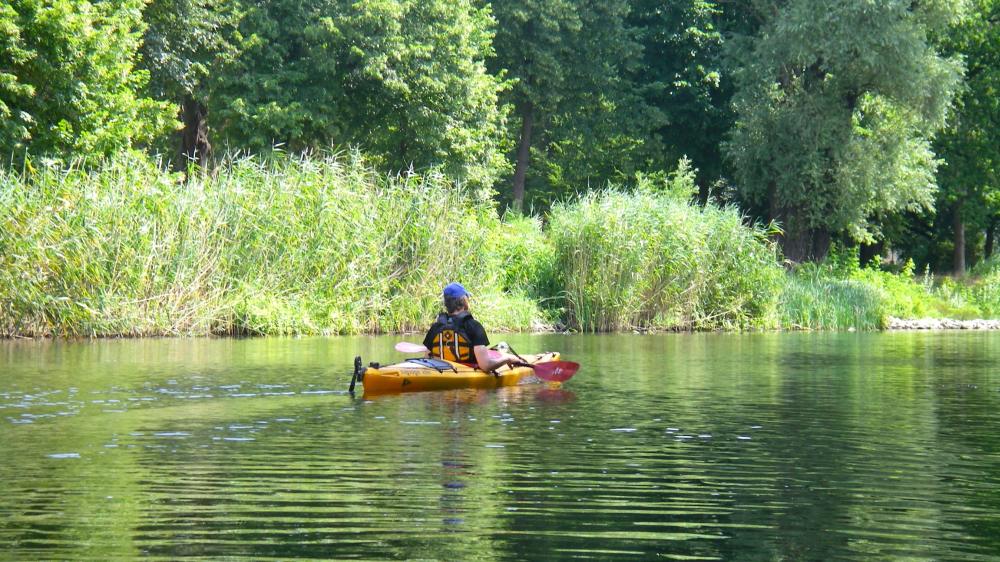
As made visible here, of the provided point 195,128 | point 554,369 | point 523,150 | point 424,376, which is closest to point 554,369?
point 554,369

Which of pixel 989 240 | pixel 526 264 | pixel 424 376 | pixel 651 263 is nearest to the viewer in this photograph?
pixel 424 376

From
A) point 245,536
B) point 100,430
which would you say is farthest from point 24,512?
point 100,430

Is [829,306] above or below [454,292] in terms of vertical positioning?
above

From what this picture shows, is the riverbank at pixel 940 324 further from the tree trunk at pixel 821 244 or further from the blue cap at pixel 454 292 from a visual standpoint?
the blue cap at pixel 454 292

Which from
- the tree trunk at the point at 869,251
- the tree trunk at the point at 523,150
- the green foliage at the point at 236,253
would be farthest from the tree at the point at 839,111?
the green foliage at the point at 236,253

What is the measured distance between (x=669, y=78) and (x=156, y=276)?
28915 mm

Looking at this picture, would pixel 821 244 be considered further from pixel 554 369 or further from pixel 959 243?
pixel 554 369

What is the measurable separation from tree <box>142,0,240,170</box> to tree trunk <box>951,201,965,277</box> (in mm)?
25750

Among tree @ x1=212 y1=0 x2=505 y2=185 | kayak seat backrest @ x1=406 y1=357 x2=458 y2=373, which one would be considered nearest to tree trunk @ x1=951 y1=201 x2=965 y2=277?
tree @ x1=212 y1=0 x2=505 y2=185

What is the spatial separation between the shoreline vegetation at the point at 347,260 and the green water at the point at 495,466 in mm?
5464

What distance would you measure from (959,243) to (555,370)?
1439 inches

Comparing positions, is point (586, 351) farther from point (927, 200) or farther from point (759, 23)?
point (759, 23)

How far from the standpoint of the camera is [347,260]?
25734mm

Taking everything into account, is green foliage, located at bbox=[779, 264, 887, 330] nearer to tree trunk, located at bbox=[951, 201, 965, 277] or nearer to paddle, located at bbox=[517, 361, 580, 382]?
tree trunk, located at bbox=[951, 201, 965, 277]
